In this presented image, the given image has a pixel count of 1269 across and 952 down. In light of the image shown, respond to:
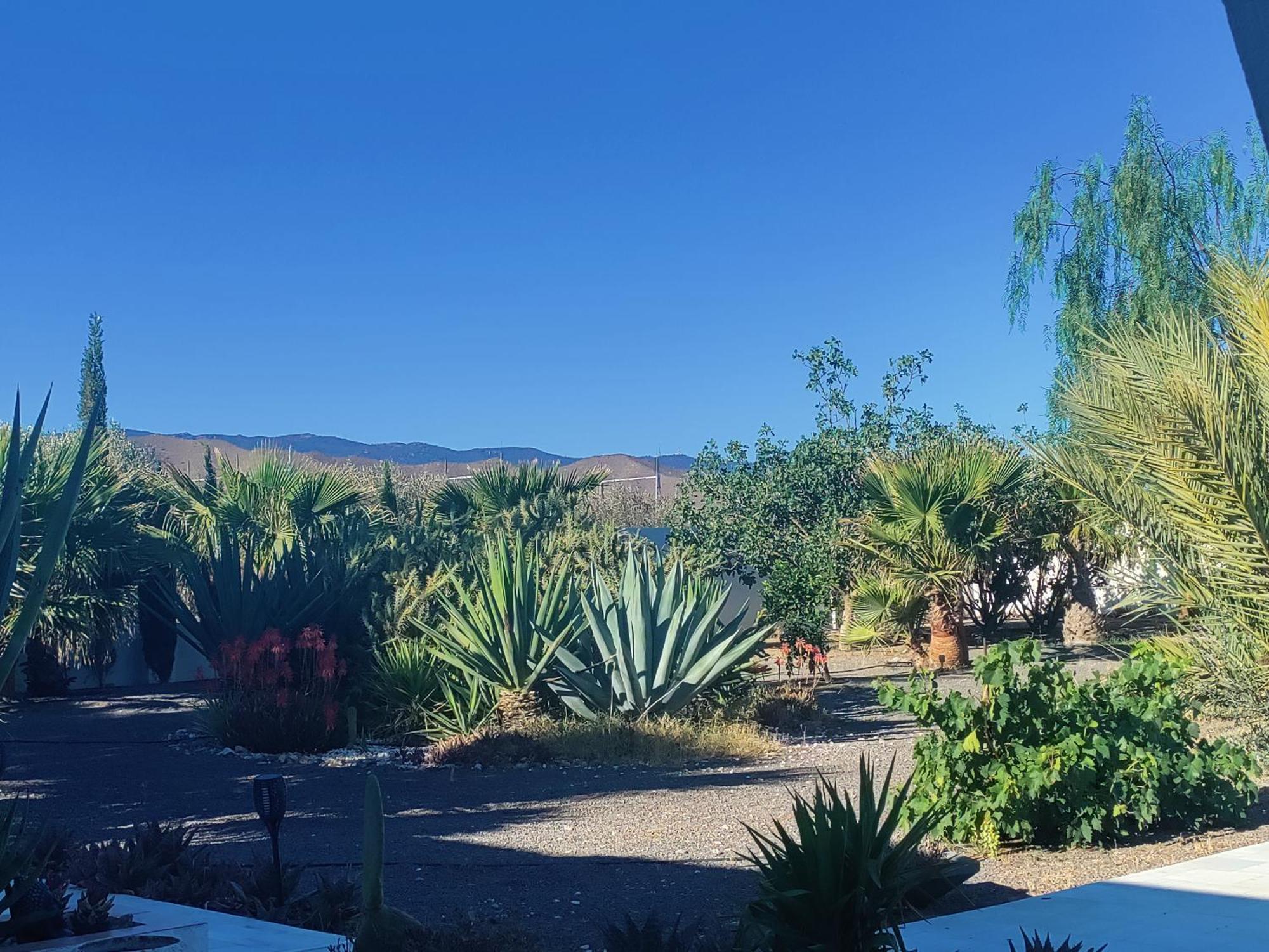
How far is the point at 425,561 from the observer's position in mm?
15570

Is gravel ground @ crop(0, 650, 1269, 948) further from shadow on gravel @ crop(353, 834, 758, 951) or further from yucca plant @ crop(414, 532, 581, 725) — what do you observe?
yucca plant @ crop(414, 532, 581, 725)

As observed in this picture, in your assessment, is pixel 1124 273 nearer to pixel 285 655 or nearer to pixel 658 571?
pixel 658 571

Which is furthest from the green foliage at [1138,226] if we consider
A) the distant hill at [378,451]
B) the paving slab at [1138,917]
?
the distant hill at [378,451]

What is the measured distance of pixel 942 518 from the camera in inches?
719

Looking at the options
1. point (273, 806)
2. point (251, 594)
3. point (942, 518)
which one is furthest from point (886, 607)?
point (273, 806)

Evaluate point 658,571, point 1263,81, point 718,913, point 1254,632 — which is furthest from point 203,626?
point 1263,81

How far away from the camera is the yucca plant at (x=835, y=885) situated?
16.0ft

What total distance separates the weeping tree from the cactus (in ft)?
20.4

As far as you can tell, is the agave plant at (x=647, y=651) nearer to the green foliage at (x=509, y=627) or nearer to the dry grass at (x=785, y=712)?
the green foliage at (x=509, y=627)

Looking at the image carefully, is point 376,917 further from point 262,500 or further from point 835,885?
point 262,500

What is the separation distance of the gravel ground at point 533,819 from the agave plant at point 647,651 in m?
1.25

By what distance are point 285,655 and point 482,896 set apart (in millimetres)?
7538

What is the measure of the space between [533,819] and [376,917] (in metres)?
4.43

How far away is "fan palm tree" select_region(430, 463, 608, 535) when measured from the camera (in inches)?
760
